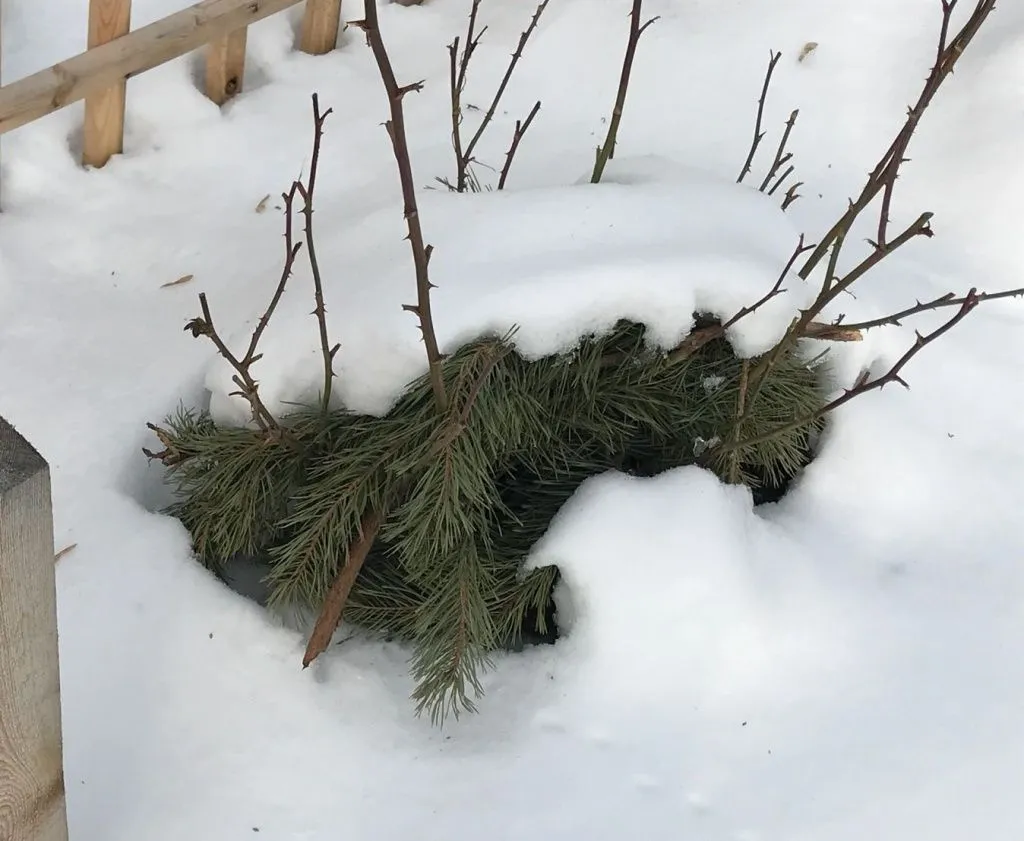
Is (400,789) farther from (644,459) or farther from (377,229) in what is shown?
(377,229)

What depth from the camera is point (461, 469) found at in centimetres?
130

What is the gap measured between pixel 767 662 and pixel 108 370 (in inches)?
49.2

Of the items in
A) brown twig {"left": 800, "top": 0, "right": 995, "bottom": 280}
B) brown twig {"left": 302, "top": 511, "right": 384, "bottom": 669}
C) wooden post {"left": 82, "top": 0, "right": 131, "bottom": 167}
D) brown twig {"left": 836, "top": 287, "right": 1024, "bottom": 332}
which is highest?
brown twig {"left": 800, "top": 0, "right": 995, "bottom": 280}

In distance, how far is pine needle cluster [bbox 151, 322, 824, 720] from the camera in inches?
51.8

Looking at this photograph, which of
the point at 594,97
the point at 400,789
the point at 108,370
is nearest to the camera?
the point at 400,789

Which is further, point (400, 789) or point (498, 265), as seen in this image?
point (498, 265)

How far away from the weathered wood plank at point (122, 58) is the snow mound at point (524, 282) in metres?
0.69

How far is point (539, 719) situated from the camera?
134 centimetres

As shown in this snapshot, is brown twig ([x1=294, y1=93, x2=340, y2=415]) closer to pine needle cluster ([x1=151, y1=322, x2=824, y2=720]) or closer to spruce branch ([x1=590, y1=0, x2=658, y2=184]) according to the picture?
pine needle cluster ([x1=151, y1=322, x2=824, y2=720])

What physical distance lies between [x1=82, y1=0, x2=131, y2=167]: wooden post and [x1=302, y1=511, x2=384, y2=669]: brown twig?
47.1 inches

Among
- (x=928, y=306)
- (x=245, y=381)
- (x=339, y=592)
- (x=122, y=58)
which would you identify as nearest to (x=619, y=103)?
(x=928, y=306)

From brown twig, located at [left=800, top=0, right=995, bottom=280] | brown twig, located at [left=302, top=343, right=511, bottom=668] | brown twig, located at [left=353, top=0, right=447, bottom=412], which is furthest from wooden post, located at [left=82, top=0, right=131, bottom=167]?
brown twig, located at [left=800, top=0, right=995, bottom=280]

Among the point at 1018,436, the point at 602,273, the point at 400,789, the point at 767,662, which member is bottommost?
the point at 400,789

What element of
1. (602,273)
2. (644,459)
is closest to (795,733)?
(644,459)
